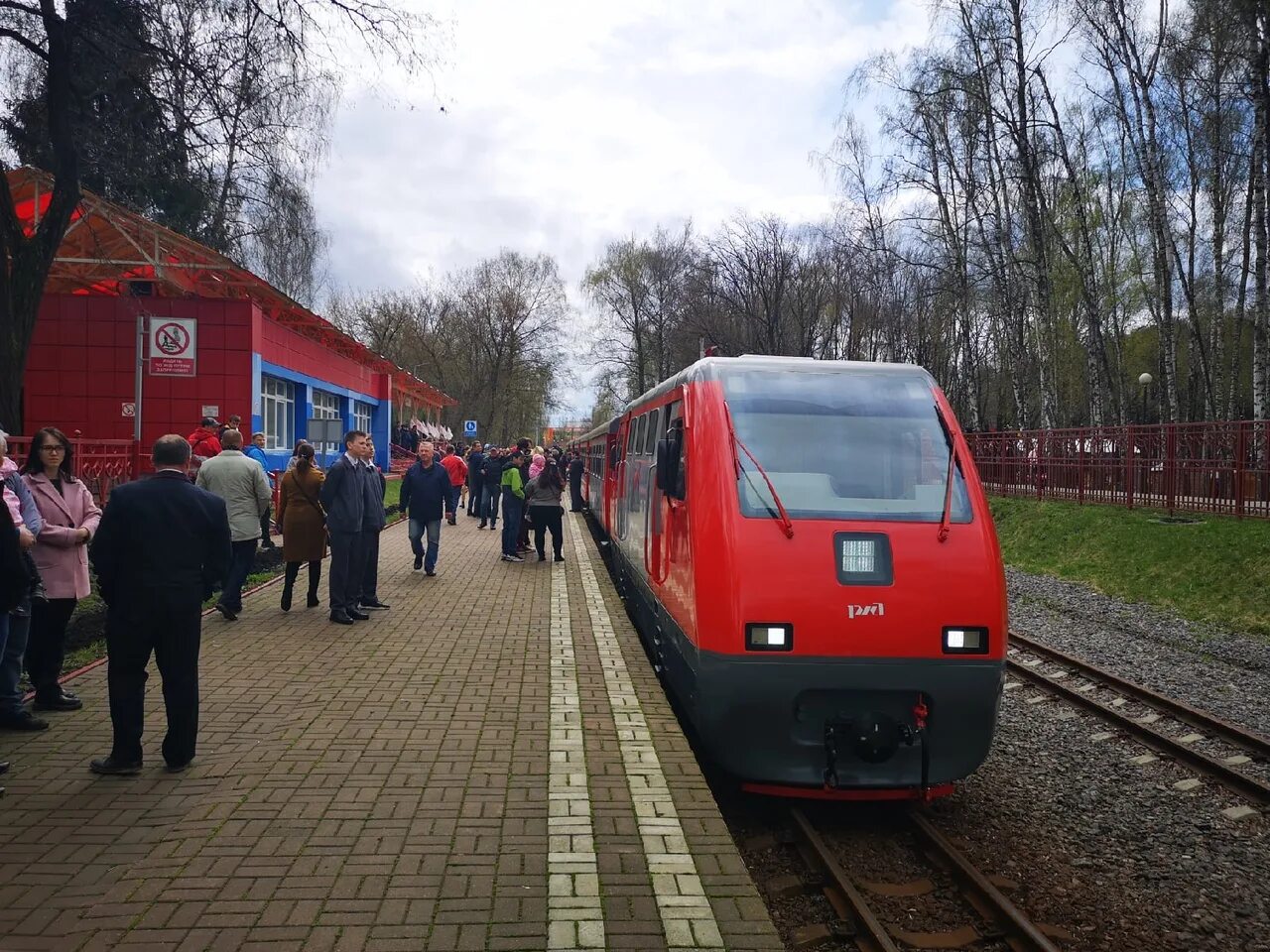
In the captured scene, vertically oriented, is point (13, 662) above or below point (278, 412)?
below

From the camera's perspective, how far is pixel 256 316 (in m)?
22.8

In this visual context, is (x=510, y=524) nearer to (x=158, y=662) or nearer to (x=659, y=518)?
(x=659, y=518)

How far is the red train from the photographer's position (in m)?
5.03

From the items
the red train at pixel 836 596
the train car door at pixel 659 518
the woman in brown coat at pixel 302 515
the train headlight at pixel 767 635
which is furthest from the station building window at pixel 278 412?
the train headlight at pixel 767 635

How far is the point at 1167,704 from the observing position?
786 cm

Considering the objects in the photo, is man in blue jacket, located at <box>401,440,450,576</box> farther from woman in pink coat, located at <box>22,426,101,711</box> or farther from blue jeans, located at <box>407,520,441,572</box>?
woman in pink coat, located at <box>22,426,101,711</box>

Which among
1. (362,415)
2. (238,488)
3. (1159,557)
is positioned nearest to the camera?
(238,488)

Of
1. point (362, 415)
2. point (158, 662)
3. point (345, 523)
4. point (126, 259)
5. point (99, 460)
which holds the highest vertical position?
point (126, 259)

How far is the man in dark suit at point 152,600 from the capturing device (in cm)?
493

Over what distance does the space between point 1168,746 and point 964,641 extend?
2.82 metres

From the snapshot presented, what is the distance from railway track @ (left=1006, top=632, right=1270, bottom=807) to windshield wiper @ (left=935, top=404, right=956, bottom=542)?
8.52 ft

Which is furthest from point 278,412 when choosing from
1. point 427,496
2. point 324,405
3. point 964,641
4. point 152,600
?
point 964,641

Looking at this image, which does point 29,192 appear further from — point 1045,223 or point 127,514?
point 1045,223

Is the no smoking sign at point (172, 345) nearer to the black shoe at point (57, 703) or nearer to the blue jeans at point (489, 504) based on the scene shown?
the blue jeans at point (489, 504)
